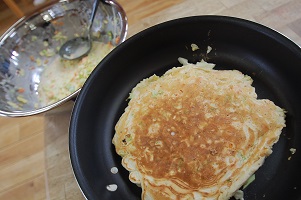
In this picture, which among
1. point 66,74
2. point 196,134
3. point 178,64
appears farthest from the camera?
point 66,74

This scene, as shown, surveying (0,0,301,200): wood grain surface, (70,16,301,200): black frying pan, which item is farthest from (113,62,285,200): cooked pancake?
(0,0,301,200): wood grain surface

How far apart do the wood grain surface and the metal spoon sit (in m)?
0.26

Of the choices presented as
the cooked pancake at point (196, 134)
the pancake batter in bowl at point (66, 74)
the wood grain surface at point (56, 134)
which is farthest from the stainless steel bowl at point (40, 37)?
the cooked pancake at point (196, 134)

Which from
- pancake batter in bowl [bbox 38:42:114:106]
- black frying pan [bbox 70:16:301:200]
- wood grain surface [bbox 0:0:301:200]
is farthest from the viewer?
pancake batter in bowl [bbox 38:42:114:106]

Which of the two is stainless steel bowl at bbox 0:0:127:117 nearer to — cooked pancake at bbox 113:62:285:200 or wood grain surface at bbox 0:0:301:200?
wood grain surface at bbox 0:0:301:200

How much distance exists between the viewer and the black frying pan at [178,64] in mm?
1023

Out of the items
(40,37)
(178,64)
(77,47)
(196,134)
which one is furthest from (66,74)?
(196,134)

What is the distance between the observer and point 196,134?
1106 mm

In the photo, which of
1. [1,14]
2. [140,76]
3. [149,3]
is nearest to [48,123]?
[140,76]

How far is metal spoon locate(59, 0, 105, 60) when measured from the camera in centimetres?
167

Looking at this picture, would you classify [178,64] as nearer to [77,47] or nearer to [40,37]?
[77,47]

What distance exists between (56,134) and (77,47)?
555mm

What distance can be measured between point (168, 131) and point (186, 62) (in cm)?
39

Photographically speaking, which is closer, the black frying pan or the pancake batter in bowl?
the black frying pan
